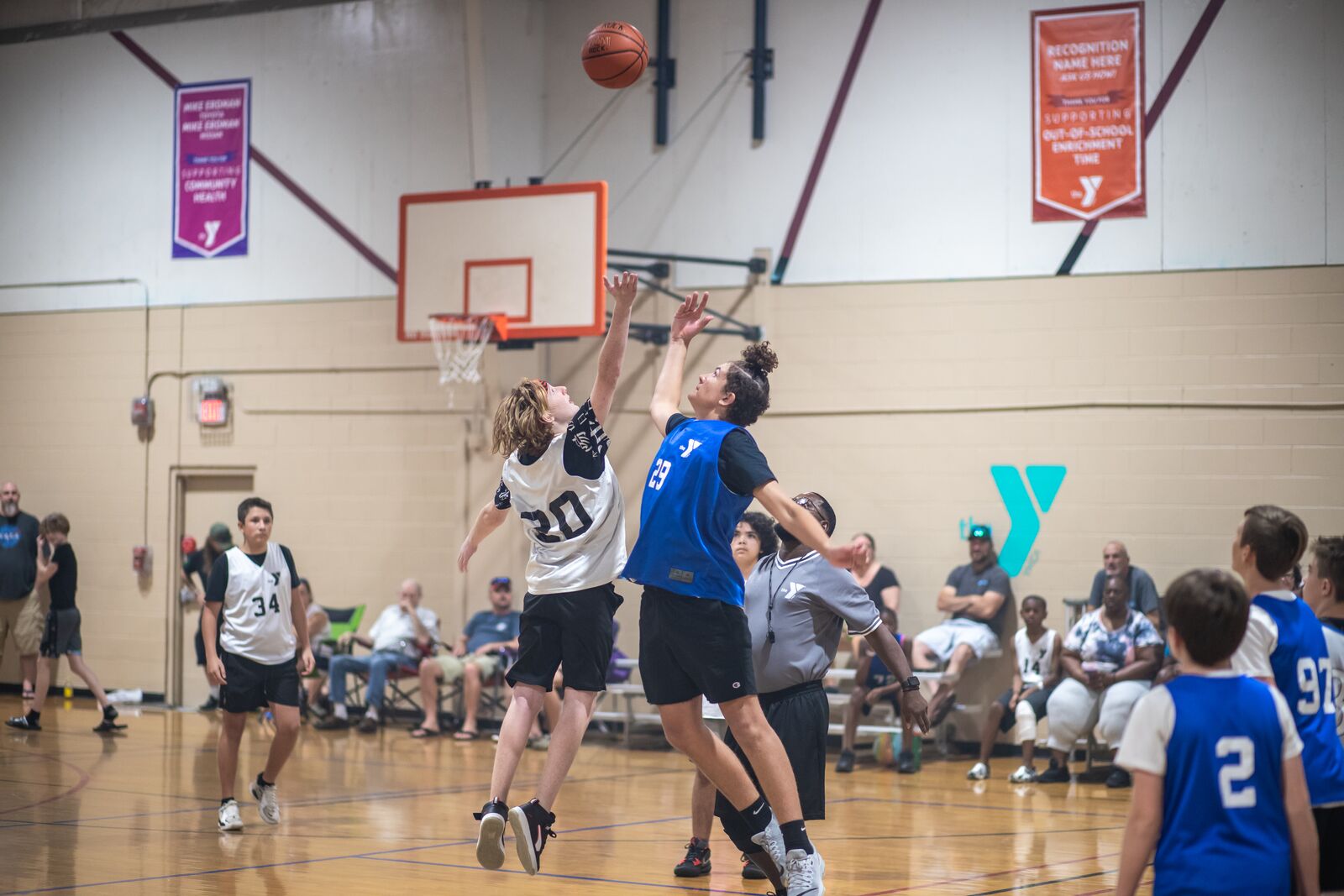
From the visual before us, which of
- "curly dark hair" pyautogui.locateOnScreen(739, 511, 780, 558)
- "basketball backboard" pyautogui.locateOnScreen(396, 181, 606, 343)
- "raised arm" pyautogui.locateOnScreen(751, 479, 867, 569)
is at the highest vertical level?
"basketball backboard" pyautogui.locateOnScreen(396, 181, 606, 343)

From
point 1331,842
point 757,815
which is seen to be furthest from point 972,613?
point 1331,842

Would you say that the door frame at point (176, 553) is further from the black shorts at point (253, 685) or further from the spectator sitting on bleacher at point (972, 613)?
the black shorts at point (253, 685)

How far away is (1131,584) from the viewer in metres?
10.8

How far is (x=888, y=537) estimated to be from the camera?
39.2 feet

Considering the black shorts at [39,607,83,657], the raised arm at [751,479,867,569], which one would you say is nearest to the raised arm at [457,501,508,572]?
the raised arm at [751,479,867,569]

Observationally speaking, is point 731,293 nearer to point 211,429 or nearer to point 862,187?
point 862,187

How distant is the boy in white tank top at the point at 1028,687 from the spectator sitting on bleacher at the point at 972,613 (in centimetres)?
35

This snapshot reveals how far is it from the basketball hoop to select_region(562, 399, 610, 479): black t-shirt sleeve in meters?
6.50

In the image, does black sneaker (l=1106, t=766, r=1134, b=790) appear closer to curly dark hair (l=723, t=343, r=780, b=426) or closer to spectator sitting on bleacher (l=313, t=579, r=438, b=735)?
spectator sitting on bleacher (l=313, t=579, r=438, b=735)

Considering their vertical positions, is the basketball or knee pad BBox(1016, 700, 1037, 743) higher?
the basketball

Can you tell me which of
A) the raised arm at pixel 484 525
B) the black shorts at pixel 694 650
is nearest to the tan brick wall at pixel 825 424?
the raised arm at pixel 484 525

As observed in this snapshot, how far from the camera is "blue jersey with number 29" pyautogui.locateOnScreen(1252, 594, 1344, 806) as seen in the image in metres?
3.78

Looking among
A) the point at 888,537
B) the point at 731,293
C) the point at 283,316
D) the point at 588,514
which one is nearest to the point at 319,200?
the point at 283,316

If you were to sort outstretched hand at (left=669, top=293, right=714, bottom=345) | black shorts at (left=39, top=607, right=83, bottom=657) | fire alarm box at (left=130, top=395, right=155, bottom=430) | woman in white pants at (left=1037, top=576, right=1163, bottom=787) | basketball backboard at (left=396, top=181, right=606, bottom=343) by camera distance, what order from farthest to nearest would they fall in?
fire alarm box at (left=130, top=395, right=155, bottom=430) → black shorts at (left=39, top=607, right=83, bottom=657) → basketball backboard at (left=396, top=181, right=606, bottom=343) → woman in white pants at (left=1037, top=576, right=1163, bottom=787) → outstretched hand at (left=669, top=293, right=714, bottom=345)
